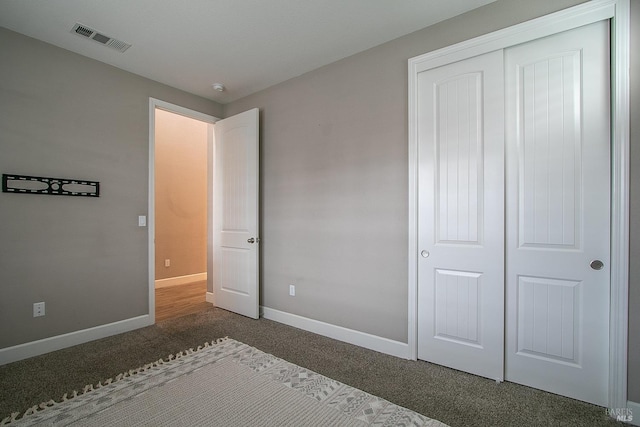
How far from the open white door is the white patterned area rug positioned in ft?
4.18

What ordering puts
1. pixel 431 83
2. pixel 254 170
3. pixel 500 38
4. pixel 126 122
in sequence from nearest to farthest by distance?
pixel 500 38 → pixel 431 83 → pixel 126 122 → pixel 254 170

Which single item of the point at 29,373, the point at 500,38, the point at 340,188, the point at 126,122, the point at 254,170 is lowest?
the point at 29,373

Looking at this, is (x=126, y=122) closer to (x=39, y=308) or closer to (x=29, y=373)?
(x=39, y=308)

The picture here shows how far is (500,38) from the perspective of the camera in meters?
2.12

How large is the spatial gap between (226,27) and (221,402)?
283 cm

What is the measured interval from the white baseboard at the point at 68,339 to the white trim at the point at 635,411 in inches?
159

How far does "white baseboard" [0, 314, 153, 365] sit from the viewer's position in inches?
96.4

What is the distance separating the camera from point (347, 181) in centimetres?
289

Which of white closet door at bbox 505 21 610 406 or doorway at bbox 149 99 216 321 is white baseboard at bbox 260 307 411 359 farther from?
doorway at bbox 149 99 216 321

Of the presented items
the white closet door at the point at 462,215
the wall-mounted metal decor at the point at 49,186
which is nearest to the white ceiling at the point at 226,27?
the white closet door at the point at 462,215

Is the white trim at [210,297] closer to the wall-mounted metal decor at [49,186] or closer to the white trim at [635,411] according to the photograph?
the wall-mounted metal decor at [49,186]

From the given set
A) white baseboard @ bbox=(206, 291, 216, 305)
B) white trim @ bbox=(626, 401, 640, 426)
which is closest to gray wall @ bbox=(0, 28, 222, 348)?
white baseboard @ bbox=(206, 291, 216, 305)

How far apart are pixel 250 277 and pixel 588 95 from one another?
3.40 meters

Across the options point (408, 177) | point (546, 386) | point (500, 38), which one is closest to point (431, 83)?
point (500, 38)
